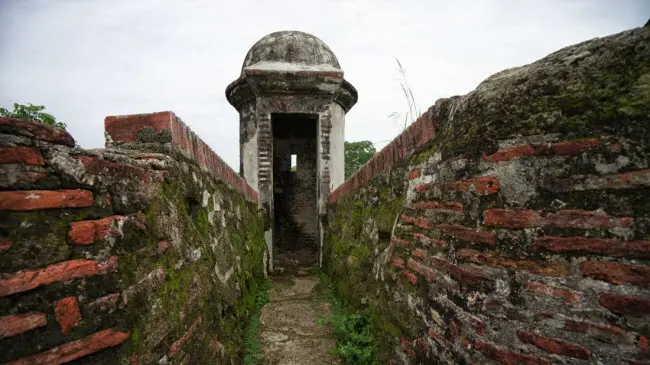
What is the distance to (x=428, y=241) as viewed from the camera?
1855 millimetres

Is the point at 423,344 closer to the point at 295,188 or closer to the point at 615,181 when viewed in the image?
the point at 615,181

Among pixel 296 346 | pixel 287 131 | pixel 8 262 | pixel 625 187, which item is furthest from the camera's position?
pixel 287 131

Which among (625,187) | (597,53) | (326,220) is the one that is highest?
(597,53)

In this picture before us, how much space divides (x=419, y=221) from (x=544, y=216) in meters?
0.77

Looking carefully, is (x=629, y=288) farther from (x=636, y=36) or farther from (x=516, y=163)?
(x=636, y=36)

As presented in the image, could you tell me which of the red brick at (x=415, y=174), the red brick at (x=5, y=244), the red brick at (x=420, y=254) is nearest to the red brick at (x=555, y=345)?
the red brick at (x=420, y=254)

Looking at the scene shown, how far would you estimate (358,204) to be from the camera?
12.5 feet

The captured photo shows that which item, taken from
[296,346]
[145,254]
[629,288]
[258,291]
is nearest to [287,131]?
[258,291]

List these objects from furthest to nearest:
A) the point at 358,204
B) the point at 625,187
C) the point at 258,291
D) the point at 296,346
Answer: the point at 258,291, the point at 358,204, the point at 296,346, the point at 625,187

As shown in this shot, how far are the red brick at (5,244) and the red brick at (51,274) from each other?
7 centimetres

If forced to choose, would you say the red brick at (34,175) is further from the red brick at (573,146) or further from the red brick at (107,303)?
the red brick at (573,146)

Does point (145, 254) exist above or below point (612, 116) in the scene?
below

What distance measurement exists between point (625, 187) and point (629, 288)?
0.32 m

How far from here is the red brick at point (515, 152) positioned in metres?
1.30
